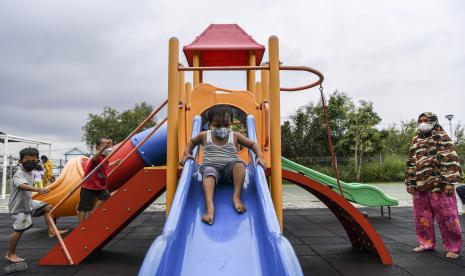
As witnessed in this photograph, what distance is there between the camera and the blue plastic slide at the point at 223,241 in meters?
2.50

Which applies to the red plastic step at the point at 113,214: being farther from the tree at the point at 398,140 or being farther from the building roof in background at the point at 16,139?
the tree at the point at 398,140

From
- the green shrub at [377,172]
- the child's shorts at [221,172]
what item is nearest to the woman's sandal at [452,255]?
the child's shorts at [221,172]

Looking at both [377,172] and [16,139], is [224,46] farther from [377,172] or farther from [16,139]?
[377,172]

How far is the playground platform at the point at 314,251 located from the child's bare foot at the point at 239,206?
1331 mm

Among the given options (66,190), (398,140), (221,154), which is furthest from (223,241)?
(398,140)

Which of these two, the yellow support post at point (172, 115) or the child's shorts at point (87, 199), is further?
Result: the child's shorts at point (87, 199)

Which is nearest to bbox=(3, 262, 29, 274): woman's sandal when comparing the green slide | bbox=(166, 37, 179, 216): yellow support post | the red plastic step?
the red plastic step

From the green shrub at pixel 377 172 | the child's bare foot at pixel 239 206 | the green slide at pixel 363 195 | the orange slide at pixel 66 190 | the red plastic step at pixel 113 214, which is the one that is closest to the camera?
the child's bare foot at pixel 239 206

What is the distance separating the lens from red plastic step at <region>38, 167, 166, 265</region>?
14.3 feet

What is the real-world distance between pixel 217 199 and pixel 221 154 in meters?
0.53

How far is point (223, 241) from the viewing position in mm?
2990

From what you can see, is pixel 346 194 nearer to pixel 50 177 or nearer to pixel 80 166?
pixel 80 166

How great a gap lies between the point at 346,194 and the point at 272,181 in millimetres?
4746

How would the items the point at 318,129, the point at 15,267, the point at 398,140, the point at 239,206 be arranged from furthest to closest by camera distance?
the point at 398,140 < the point at 318,129 < the point at 15,267 < the point at 239,206
